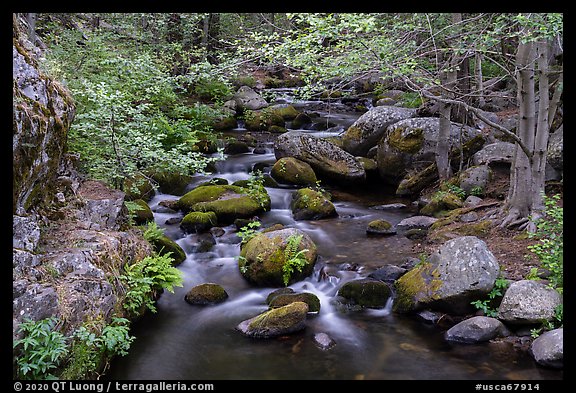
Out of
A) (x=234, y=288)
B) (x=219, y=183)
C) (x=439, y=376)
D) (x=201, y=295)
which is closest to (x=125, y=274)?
(x=201, y=295)

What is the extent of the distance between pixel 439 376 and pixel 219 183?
8.96m

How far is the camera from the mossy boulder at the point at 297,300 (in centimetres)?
709

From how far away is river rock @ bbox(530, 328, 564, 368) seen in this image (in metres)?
5.24

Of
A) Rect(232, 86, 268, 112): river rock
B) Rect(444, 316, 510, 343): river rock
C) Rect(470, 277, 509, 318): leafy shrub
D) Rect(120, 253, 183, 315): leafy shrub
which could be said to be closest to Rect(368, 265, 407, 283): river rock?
Rect(470, 277, 509, 318): leafy shrub

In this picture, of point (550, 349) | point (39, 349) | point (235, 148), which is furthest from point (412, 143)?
point (39, 349)

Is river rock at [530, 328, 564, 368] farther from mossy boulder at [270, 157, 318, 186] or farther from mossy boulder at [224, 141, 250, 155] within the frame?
mossy boulder at [224, 141, 250, 155]

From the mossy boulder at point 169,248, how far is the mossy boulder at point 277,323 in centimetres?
255

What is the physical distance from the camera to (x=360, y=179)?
14125 millimetres

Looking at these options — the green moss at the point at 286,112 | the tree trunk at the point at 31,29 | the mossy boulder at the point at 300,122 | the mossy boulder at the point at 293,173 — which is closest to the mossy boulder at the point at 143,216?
the mossy boulder at the point at 293,173

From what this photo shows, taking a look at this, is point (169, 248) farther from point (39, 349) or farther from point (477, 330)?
point (477, 330)
